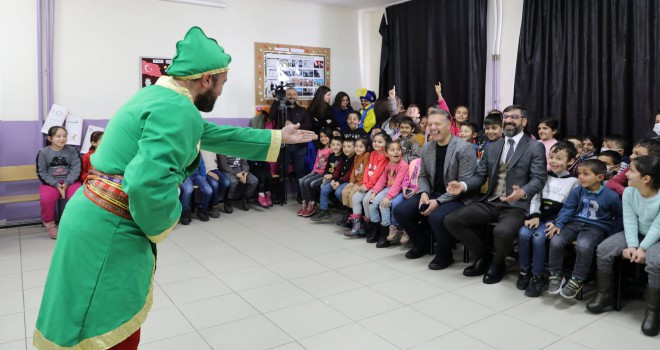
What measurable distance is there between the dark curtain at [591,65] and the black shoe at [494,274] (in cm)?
197

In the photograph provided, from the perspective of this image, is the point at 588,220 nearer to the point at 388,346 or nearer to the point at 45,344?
the point at 388,346

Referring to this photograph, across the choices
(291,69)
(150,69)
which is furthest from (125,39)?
(291,69)

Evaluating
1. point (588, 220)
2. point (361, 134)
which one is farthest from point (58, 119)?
point (588, 220)

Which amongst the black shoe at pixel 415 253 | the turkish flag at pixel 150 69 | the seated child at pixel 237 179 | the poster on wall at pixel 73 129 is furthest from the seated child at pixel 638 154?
the poster on wall at pixel 73 129

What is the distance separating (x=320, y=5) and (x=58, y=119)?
3939 mm

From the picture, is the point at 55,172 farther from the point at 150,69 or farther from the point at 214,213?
the point at 214,213

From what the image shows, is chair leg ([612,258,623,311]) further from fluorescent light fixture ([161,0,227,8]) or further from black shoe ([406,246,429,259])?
fluorescent light fixture ([161,0,227,8])

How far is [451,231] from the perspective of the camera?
3795 millimetres

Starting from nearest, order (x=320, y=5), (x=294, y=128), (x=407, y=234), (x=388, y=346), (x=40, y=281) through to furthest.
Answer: (x=294, y=128), (x=388, y=346), (x=40, y=281), (x=407, y=234), (x=320, y=5)

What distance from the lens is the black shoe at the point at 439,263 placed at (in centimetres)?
388

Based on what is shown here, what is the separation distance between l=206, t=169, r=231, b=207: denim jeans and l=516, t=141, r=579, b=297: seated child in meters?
3.71

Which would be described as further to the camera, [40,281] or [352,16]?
[352,16]

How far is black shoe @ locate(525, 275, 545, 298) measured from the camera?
3287 mm

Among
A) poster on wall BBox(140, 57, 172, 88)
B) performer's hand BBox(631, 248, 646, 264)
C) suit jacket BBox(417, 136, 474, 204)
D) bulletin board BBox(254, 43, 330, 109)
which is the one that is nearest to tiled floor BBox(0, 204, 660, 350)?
performer's hand BBox(631, 248, 646, 264)
